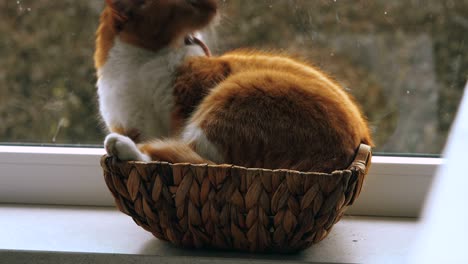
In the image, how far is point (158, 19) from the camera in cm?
94

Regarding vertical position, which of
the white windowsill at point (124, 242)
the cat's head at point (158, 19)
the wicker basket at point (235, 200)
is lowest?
the white windowsill at point (124, 242)

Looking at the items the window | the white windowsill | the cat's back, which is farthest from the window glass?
the cat's back

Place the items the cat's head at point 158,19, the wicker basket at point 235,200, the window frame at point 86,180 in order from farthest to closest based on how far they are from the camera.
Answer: the window frame at point 86,180 < the cat's head at point 158,19 < the wicker basket at point 235,200

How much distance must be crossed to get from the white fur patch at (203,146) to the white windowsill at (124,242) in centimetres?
14

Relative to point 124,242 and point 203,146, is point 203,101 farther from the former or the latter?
point 124,242

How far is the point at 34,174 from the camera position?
1203mm

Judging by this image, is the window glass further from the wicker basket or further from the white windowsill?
the wicker basket

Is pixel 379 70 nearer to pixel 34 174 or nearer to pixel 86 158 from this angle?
pixel 86 158

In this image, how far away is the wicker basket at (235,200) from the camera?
83 cm

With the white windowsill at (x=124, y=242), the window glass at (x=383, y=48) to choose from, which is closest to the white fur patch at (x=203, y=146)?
the white windowsill at (x=124, y=242)

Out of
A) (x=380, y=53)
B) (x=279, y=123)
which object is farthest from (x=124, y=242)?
(x=380, y=53)

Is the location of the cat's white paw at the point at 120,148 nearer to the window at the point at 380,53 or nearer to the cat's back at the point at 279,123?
the cat's back at the point at 279,123

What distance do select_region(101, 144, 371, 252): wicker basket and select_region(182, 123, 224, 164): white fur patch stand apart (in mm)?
47

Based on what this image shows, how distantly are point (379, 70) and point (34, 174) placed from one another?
0.66 meters
